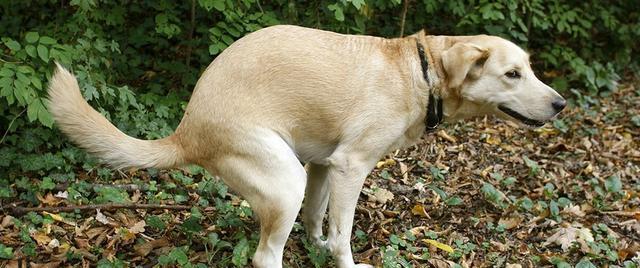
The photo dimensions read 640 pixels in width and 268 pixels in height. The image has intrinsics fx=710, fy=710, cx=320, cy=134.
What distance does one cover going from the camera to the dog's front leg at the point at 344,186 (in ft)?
13.3

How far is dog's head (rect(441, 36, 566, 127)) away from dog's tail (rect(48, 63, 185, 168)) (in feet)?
5.46

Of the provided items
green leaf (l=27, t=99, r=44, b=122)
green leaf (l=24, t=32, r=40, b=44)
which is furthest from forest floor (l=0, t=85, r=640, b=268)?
green leaf (l=24, t=32, r=40, b=44)

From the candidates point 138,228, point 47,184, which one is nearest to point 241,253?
point 138,228

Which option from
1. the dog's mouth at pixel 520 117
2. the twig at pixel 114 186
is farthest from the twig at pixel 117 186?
the dog's mouth at pixel 520 117

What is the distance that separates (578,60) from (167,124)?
5.09 metres

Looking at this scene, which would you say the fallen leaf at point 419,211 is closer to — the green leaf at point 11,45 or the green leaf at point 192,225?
the green leaf at point 192,225

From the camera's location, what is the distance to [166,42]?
704 centimetres

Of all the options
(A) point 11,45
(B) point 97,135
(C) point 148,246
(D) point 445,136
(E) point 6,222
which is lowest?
(D) point 445,136

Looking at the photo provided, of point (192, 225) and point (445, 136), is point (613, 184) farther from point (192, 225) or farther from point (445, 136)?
point (192, 225)

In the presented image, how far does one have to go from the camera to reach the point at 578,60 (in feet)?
27.8

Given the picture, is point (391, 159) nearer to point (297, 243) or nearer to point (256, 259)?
point (297, 243)

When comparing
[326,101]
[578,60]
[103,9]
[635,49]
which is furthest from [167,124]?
[635,49]

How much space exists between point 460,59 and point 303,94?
91 cm

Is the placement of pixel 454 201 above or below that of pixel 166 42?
below
